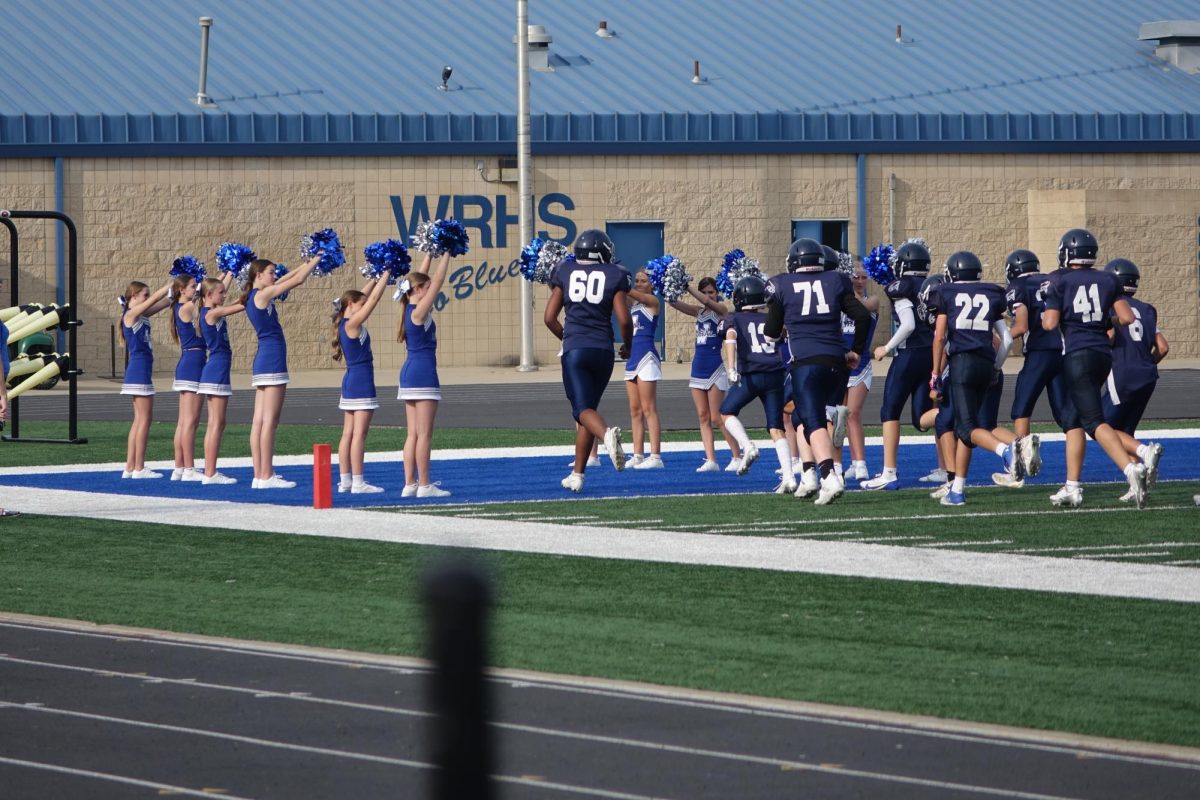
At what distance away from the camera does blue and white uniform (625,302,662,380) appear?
694 inches

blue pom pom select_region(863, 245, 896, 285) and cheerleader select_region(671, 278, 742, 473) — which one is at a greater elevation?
blue pom pom select_region(863, 245, 896, 285)

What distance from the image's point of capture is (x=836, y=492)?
540 inches

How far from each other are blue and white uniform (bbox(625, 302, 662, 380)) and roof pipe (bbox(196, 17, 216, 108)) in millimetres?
18716

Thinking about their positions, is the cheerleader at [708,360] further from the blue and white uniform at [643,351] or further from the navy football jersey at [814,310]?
the navy football jersey at [814,310]

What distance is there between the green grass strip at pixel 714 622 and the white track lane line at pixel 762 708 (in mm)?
136

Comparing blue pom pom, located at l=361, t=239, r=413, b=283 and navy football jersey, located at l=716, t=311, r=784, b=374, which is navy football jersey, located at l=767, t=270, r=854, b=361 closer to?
navy football jersey, located at l=716, t=311, r=784, b=374

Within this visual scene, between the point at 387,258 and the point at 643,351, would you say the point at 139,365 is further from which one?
the point at 643,351

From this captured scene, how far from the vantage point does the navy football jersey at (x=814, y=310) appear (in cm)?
1377

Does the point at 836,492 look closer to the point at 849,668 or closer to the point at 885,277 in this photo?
the point at 885,277

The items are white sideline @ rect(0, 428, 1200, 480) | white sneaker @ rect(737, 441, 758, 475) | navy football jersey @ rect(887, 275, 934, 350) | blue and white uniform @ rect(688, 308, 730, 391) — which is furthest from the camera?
white sideline @ rect(0, 428, 1200, 480)

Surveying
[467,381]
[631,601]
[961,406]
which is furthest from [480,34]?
[631,601]

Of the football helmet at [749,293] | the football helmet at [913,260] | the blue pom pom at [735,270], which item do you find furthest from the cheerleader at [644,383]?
the football helmet at [913,260]

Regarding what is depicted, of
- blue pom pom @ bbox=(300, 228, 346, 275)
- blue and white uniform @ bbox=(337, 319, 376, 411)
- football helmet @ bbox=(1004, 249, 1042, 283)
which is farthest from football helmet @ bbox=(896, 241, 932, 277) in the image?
blue pom pom @ bbox=(300, 228, 346, 275)

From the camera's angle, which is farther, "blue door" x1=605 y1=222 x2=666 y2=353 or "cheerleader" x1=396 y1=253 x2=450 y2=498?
"blue door" x1=605 y1=222 x2=666 y2=353
